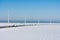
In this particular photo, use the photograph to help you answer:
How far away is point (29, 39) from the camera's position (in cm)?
376

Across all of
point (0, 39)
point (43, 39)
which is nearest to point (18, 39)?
point (0, 39)

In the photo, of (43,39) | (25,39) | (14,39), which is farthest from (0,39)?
(43,39)

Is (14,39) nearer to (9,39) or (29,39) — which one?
(9,39)

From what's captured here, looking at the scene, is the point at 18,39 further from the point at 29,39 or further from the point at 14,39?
the point at 29,39

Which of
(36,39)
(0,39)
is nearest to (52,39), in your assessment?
(36,39)

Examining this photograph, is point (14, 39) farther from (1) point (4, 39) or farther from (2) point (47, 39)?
(2) point (47, 39)

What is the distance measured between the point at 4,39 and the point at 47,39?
4.98 feet

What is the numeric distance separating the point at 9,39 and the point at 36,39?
0.95 meters

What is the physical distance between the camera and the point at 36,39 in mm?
3783

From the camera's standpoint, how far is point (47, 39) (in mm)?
3842

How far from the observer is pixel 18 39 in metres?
3.78

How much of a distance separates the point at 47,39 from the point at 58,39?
1.27 ft

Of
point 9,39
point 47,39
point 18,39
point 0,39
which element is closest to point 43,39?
point 47,39

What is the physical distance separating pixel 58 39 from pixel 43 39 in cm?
53
